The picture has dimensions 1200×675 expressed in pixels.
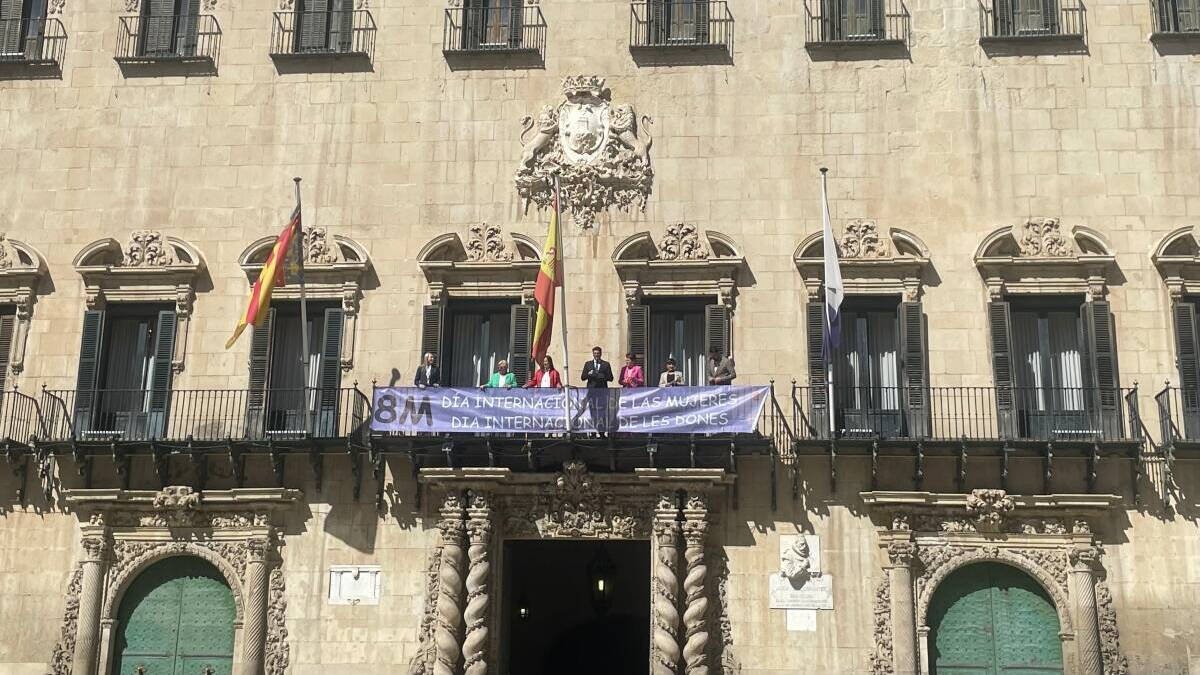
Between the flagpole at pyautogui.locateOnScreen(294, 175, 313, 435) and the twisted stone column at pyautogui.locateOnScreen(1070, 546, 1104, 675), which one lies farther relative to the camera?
the flagpole at pyautogui.locateOnScreen(294, 175, 313, 435)

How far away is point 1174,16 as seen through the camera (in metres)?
27.2

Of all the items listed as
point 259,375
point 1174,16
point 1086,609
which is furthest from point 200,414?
point 1174,16

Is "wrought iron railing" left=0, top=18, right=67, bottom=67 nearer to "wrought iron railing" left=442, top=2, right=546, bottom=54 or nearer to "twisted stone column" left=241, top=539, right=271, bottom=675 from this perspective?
"wrought iron railing" left=442, top=2, right=546, bottom=54

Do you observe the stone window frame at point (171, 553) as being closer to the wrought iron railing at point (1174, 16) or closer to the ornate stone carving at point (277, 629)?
the ornate stone carving at point (277, 629)

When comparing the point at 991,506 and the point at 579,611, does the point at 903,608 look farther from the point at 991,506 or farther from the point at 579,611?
the point at 579,611

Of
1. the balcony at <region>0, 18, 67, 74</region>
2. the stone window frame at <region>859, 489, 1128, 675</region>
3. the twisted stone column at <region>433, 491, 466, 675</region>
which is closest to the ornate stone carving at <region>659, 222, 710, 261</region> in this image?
the stone window frame at <region>859, 489, 1128, 675</region>

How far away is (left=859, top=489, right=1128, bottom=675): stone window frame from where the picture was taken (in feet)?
79.2

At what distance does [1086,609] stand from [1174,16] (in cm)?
1127

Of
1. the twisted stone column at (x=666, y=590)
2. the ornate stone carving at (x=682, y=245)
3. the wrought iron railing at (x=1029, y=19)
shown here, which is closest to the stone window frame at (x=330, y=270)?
the ornate stone carving at (x=682, y=245)

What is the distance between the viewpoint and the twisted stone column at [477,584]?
24.5 metres

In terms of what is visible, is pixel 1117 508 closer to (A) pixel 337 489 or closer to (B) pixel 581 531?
(B) pixel 581 531

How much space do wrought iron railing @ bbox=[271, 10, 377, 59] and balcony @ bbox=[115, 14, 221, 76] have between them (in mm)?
1309

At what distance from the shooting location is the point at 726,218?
26906 millimetres

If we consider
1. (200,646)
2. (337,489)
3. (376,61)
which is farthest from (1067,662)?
(376,61)
